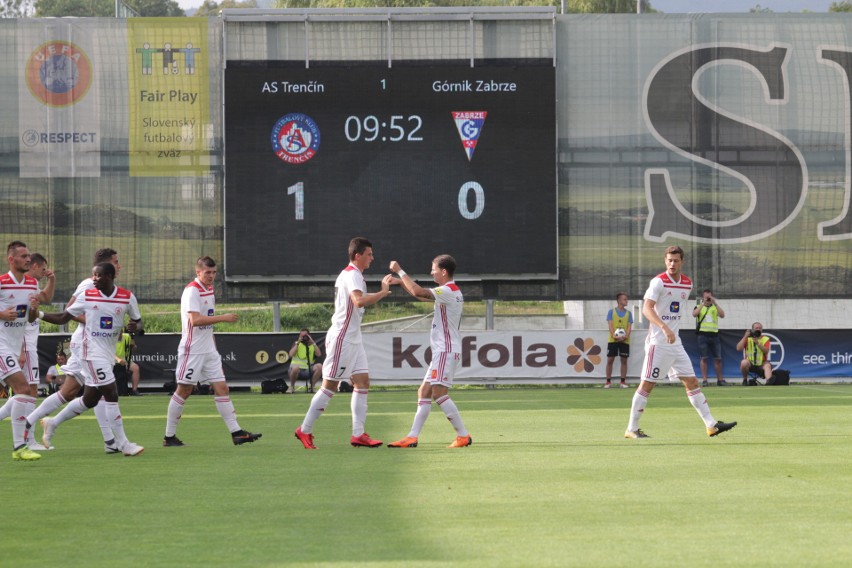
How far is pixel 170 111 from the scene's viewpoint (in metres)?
26.6

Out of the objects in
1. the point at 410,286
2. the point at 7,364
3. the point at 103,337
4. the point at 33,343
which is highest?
the point at 410,286

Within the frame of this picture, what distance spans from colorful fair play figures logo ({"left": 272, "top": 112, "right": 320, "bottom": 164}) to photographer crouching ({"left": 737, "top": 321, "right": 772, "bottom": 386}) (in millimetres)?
10298

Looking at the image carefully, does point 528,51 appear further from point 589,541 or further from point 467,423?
point 589,541

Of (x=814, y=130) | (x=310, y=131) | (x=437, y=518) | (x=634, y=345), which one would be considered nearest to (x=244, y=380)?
(x=310, y=131)

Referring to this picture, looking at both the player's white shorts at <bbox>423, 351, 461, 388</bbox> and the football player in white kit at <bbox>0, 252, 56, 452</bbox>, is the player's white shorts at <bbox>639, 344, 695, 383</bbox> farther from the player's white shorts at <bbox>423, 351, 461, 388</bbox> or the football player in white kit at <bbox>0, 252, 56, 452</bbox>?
the football player in white kit at <bbox>0, 252, 56, 452</bbox>

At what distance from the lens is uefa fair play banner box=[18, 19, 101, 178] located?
87.5 feet

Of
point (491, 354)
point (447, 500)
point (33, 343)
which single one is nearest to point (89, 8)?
point (491, 354)

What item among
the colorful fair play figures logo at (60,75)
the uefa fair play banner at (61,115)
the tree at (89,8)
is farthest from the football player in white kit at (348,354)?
the tree at (89,8)

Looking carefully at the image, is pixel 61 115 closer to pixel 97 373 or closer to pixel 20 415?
pixel 20 415

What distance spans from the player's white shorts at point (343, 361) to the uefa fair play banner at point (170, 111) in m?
15.1

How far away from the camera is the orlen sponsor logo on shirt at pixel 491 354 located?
26.8 m

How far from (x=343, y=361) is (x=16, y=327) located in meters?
3.51

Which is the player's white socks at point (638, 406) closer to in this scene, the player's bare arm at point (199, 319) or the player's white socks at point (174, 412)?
the player's bare arm at point (199, 319)

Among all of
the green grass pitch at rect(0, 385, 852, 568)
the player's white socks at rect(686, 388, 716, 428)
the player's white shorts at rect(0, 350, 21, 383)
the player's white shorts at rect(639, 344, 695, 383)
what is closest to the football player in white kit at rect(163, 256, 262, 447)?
the green grass pitch at rect(0, 385, 852, 568)
